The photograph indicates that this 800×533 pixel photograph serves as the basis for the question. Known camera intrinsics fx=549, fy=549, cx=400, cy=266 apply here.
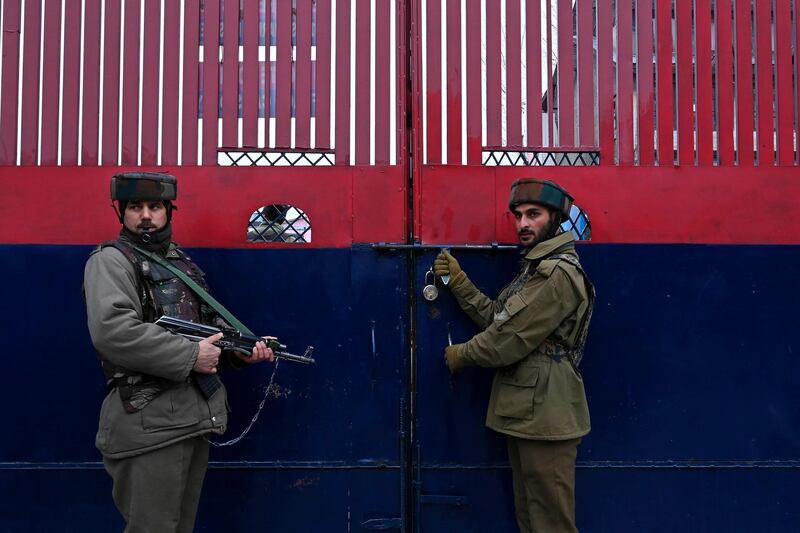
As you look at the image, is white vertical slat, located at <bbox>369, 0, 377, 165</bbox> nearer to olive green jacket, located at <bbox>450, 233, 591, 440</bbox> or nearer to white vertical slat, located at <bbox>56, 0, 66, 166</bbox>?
olive green jacket, located at <bbox>450, 233, 591, 440</bbox>

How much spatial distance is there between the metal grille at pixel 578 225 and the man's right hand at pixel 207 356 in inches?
60.9

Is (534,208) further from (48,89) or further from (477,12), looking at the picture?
(48,89)

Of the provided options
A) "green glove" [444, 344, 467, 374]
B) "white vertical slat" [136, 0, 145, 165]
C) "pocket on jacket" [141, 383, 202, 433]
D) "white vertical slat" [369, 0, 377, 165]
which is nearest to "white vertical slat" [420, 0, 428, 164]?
"white vertical slat" [369, 0, 377, 165]

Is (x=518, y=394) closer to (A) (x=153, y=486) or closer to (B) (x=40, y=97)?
(A) (x=153, y=486)

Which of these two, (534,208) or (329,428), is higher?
(534,208)

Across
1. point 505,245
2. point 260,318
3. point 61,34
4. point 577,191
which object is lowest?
point 260,318

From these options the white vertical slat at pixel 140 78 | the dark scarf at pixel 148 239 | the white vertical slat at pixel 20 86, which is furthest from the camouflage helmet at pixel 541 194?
the white vertical slat at pixel 20 86

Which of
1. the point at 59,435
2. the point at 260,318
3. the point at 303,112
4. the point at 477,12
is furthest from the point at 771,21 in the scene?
the point at 59,435

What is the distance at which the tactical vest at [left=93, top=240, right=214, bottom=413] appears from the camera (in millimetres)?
1949

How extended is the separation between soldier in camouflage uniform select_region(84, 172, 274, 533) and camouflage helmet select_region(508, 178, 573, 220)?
1188 millimetres

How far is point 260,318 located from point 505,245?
1.12m

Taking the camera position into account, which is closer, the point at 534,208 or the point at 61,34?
the point at 534,208

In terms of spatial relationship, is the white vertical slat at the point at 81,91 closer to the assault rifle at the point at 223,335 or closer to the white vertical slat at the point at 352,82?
the assault rifle at the point at 223,335

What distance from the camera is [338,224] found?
2.40m
